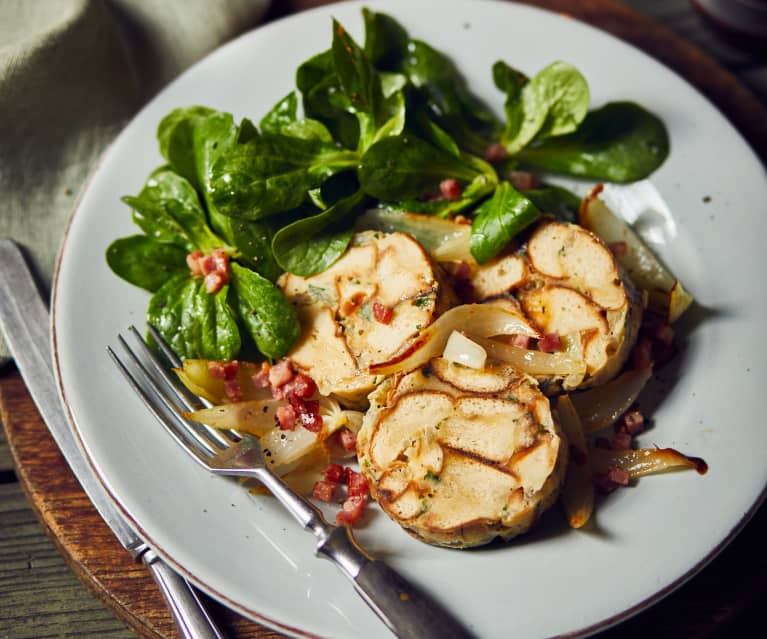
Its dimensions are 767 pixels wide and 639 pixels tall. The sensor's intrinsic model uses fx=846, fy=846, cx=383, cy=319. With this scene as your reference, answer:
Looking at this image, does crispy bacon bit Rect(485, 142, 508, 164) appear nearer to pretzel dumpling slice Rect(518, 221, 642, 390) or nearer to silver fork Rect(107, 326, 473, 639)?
pretzel dumpling slice Rect(518, 221, 642, 390)

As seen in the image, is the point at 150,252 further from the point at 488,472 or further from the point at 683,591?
the point at 683,591

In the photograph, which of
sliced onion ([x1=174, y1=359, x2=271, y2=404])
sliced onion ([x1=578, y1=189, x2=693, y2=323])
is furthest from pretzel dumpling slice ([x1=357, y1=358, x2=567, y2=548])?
sliced onion ([x1=578, y1=189, x2=693, y2=323])

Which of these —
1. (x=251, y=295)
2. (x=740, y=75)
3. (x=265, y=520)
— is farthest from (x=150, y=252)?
(x=740, y=75)

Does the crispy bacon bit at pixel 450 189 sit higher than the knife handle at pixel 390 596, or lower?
higher

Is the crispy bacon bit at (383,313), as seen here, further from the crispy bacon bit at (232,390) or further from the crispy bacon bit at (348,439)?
the crispy bacon bit at (232,390)

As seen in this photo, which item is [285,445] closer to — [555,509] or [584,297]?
[555,509]

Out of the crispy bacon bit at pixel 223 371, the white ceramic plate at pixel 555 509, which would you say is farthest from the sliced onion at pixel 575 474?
the crispy bacon bit at pixel 223 371

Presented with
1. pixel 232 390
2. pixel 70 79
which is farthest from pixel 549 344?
pixel 70 79
